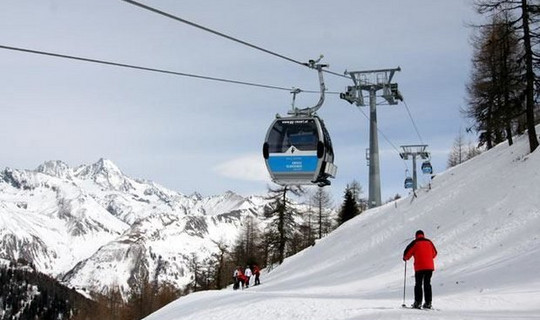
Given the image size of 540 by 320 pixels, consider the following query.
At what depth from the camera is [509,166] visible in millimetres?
30297

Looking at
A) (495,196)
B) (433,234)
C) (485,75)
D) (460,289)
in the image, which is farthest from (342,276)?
(485,75)

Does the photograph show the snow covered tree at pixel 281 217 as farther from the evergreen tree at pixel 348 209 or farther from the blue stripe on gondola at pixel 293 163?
the blue stripe on gondola at pixel 293 163

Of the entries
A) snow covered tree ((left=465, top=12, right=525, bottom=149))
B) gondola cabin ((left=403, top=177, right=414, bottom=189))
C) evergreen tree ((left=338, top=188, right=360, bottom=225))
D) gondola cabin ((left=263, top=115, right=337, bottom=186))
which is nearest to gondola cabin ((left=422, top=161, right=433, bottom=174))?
gondola cabin ((left=403, top=177, right=414, bottom=189))

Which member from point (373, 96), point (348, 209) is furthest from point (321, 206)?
point (373, 96)

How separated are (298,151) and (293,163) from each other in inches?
15.4

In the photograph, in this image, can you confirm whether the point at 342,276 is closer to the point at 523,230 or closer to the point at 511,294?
the point at 523,230

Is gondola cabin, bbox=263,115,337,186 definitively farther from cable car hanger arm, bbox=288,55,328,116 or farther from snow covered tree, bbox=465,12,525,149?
snow covered tree, bbox=465,12,525,149

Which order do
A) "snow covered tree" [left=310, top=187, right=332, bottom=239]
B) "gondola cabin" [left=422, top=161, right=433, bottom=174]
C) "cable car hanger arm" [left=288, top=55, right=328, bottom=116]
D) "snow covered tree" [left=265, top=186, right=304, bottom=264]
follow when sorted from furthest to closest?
"snow covered tree" [left=310, top=187, right=332, bottom=239], "gondola cabin" [left=422, top=161, right=433, bottom=174], "snow covered tree" [left=265, top=186, right=304, bottom=264], "cable car hanger arm" [left=288, top=55, right=328, bottom=116]

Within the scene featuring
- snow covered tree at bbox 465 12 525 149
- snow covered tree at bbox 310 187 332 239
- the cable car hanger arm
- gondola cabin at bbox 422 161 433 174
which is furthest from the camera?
snow covered tree at bbox 310 187 332 239

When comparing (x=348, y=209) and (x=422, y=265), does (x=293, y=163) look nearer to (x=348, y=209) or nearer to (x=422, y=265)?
(x=422, y=265)

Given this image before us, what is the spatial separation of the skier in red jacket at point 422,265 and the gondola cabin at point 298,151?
3260 millimetres

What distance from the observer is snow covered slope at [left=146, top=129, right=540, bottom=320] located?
15.2 meters

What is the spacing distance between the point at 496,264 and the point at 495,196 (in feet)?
A: 29.3

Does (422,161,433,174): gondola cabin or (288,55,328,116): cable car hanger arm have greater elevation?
(422,161,433,174): gondola cabin
